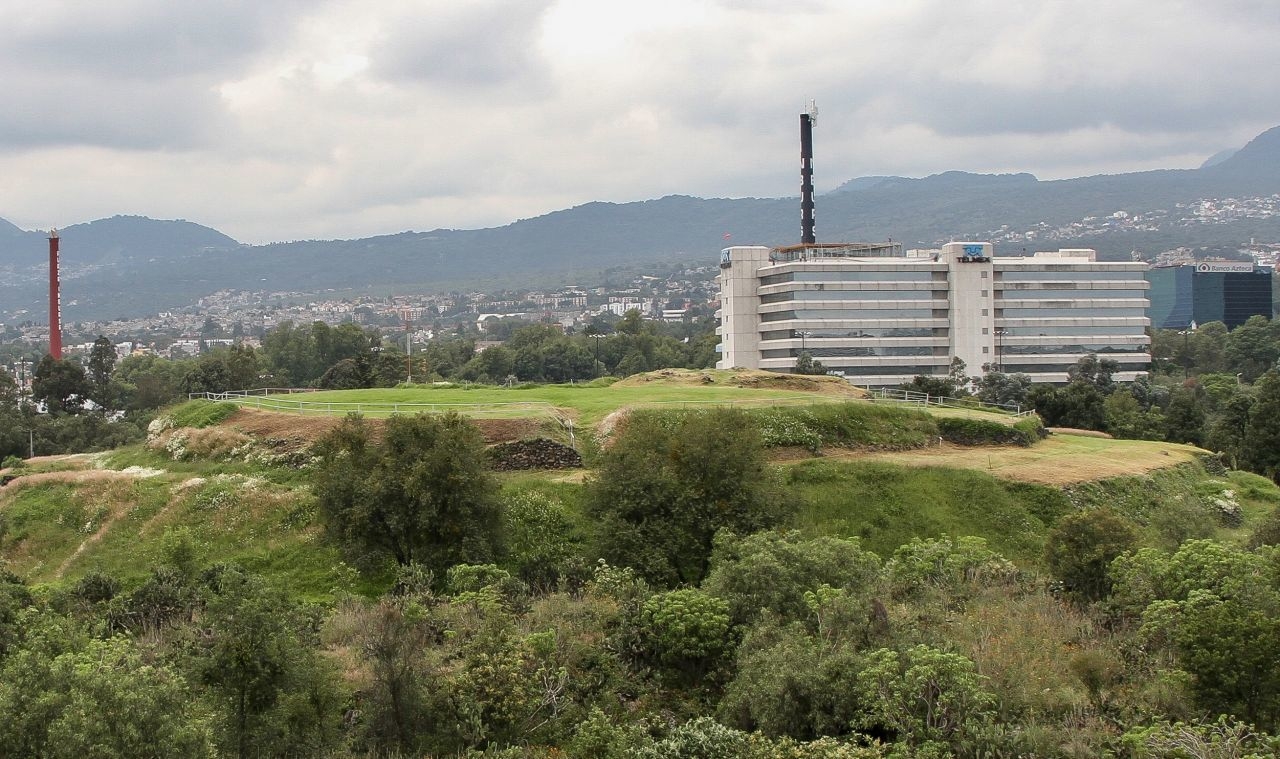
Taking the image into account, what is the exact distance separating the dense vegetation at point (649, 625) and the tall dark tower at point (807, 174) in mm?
75195

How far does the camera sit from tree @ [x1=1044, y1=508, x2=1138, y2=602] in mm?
26641

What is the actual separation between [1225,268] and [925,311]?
90459 millimetres

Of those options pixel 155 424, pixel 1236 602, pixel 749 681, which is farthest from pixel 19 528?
pixel 1236 602

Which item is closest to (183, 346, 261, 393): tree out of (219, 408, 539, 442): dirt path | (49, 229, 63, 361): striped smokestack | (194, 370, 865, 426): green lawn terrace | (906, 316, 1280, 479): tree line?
(194, 370, 865, 426): green lawn terrace

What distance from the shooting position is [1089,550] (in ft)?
88.5

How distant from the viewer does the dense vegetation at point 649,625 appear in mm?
18391

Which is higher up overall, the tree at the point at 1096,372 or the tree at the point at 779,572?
the tree at the point at 1096,372

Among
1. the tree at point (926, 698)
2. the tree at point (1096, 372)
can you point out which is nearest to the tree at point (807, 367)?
the tree at point (1096, 372)

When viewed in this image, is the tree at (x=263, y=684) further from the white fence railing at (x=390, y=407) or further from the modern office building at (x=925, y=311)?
the modern office building at (x=925, y=311)

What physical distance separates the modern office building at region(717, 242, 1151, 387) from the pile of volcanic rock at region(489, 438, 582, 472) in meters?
63.5

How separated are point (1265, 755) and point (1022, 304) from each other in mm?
92209

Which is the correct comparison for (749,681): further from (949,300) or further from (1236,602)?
(949,300)

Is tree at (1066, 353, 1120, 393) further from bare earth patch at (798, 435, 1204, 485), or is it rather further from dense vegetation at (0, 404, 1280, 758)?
dense vegetation at (0, 404, 1280, 758)

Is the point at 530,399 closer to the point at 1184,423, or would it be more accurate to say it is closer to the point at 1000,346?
the point at 1184,423
